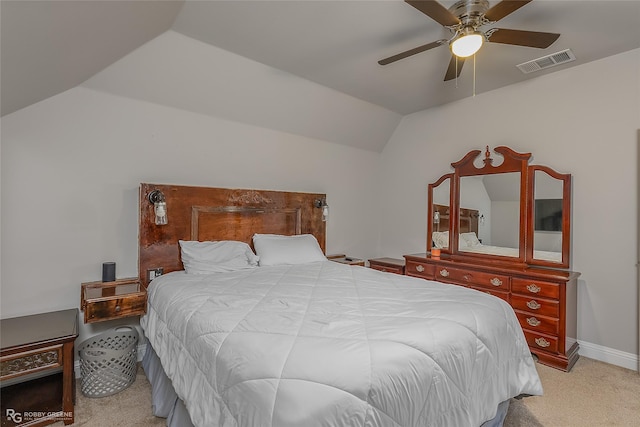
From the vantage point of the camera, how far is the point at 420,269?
3.71 m

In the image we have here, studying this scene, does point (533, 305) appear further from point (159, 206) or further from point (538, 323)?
point (159, 206)

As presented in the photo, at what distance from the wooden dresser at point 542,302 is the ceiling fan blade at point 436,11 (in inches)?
88.5

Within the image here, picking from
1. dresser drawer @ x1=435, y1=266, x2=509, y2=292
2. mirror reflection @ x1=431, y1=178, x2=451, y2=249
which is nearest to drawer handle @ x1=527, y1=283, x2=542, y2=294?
dresser drawer @ x1=435, y1=266, x2=509, y2=292

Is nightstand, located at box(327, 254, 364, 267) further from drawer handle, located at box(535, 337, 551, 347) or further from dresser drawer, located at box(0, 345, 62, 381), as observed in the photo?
dresser drawer, located at box(0, 345, 62, 381)

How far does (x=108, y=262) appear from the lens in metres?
2.57

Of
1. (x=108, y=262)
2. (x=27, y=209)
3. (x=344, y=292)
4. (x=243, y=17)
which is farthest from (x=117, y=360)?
(x=243, y=17)

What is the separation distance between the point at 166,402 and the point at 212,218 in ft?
5.25

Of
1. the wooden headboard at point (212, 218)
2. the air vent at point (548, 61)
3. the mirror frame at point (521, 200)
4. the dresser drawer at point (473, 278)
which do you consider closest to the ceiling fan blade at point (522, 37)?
the air vent at point (548, 61)

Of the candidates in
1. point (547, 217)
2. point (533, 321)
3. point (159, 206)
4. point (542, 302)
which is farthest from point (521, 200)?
point (159, 206)

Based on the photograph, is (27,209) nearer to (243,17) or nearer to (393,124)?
(243,17)

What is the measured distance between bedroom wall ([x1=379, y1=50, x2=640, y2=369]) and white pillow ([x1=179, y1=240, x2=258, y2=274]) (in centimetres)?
293

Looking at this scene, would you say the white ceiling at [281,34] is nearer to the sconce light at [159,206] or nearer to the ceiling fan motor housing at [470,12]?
the ceiling fan motor housing at [470,12]

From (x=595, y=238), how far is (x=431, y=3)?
8.75 ft

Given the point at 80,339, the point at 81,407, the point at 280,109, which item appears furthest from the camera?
the point at 280,109
